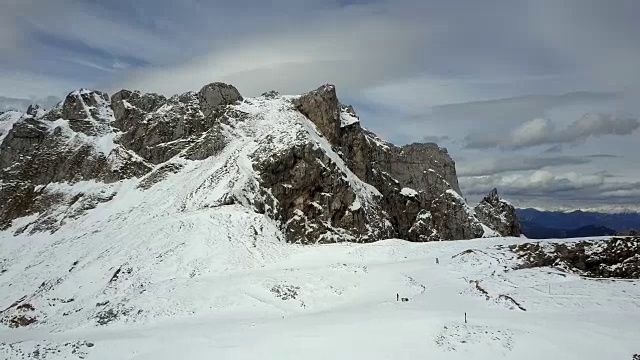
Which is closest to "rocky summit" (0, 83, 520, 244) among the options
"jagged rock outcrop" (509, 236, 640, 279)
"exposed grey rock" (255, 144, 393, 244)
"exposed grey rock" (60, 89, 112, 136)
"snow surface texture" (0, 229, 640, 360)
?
"exposed grey rock" (255, 144, 393, 244)

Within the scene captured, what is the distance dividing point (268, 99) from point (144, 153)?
23527mm

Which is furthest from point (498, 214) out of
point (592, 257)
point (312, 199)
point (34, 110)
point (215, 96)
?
point (34, 110)

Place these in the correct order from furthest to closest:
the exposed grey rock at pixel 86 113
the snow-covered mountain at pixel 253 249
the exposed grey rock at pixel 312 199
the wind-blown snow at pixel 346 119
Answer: the exposed grey rock at pixel 86 113 < the wind-blown snow at pixel 346 119 < the exposed grey rock at pixel 312 199 < the snow-covered mountain at pixel 253 249

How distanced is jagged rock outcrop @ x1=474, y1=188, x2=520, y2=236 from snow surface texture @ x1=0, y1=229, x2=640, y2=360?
224 feet

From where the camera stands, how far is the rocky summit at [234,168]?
59.3 m

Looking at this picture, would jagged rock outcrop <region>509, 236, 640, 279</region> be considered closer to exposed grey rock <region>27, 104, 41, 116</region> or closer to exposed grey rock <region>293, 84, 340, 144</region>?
exposed grey rock <region>293, 84, 340, 144</region>

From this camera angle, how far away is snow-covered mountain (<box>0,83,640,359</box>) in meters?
18.9

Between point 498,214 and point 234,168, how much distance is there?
71.7 metres

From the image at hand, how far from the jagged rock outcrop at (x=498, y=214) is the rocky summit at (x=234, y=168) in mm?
265

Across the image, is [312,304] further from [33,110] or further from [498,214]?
[33,110]

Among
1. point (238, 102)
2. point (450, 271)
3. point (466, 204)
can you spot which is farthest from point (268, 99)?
point (450, 271)

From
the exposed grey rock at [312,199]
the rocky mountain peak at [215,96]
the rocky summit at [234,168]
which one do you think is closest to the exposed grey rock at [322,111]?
the rocky summit at [234,168]

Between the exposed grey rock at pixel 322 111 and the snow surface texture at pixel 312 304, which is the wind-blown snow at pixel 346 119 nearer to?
the exposed grey rock at pixel 322 111

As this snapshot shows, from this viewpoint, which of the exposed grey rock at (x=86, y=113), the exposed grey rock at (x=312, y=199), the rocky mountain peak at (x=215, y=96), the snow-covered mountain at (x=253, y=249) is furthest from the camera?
the exposed grey rock at (x=86, y=113)
